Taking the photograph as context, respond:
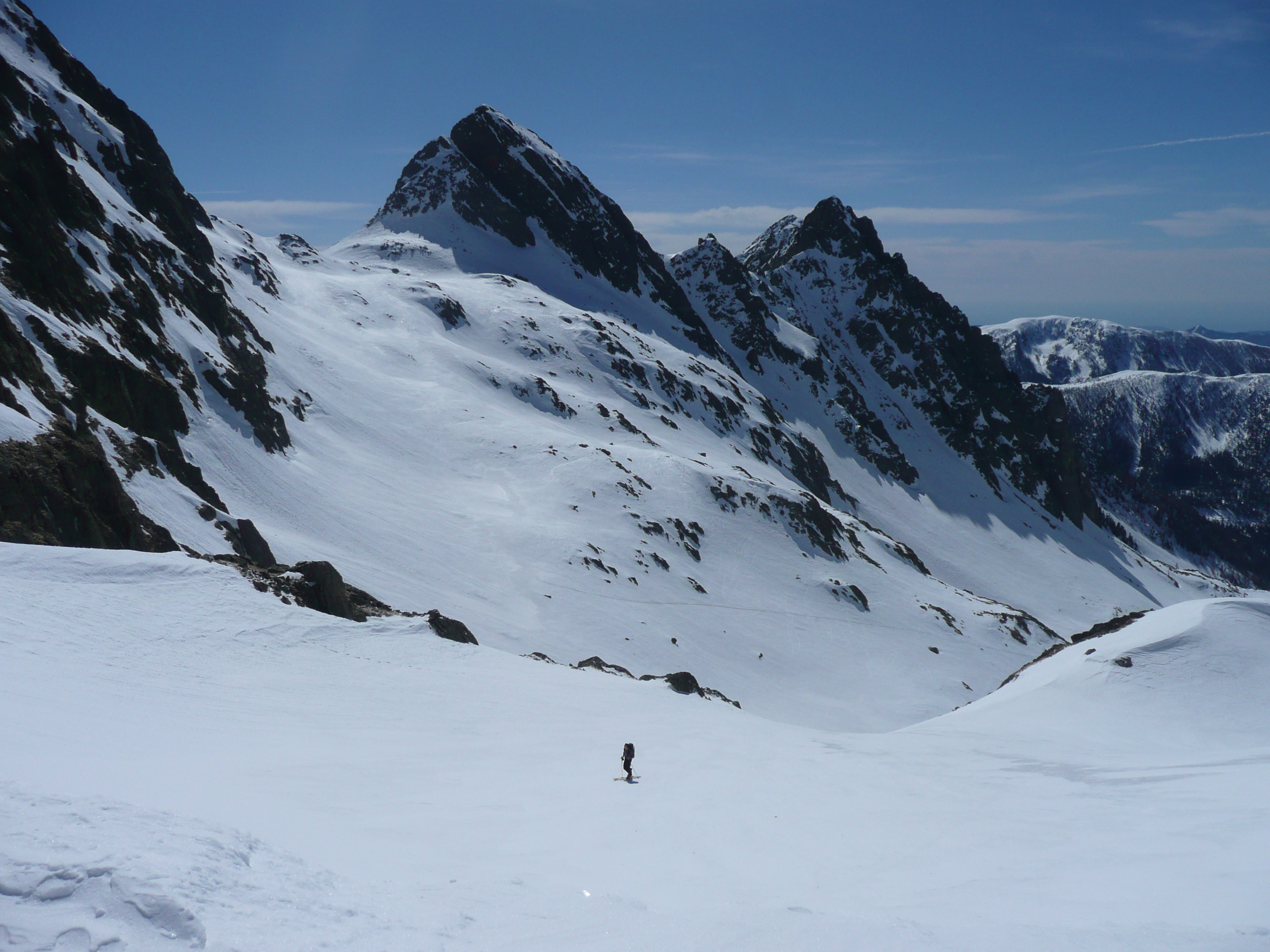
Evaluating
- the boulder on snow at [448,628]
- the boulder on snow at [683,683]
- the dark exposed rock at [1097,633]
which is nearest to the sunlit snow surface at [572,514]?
the boulder on snow at [448,628]

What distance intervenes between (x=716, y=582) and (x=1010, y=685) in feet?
95.8

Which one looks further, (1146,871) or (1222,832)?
(1222,832)

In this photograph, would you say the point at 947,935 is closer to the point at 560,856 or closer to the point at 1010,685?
the point at 560,856

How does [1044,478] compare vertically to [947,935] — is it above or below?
above

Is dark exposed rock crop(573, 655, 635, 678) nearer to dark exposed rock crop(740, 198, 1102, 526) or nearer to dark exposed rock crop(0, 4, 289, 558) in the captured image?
dark exposed rock crop(0, 4, 289, 558)

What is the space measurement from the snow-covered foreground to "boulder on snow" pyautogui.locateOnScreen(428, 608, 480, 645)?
5.79 feet

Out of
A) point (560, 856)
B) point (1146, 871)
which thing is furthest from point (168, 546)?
point (1146, 871)

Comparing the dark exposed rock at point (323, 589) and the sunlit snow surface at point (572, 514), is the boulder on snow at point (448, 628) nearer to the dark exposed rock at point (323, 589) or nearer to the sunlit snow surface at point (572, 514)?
the dark exposed rock at point (323, 589)

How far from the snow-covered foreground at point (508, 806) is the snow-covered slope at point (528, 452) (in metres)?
8.50

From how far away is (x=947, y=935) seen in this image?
731cm

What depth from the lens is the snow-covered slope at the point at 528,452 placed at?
34.5 m

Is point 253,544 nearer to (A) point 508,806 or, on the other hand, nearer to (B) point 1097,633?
(A) point 508,806

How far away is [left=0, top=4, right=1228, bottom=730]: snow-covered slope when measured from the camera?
34.5m

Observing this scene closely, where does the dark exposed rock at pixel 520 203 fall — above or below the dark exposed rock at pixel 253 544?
above
